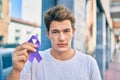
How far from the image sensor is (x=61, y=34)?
110cm

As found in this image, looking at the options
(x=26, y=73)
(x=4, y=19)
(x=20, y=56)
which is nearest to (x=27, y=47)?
(x=20, y=56)

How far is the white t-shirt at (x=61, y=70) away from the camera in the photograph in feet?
3.46

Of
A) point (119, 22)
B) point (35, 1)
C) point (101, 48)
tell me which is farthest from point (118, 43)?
point (35, 1)

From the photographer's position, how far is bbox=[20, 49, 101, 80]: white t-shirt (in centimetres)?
105

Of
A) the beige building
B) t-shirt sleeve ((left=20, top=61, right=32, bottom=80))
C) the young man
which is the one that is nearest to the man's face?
the young man

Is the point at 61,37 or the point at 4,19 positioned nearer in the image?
the point at 61,37

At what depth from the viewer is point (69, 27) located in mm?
1106

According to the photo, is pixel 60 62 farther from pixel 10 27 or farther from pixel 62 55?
pixel 10 27

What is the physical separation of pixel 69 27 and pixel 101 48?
5.02m

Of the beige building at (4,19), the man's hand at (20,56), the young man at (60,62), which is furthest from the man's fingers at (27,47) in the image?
the beige building at (4,19)

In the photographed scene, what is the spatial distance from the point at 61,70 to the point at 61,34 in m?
0.20

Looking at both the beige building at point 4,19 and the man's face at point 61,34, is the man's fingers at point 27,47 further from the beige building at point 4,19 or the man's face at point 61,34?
the beige building at point 4,19

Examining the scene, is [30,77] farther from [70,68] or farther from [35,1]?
[35,1]

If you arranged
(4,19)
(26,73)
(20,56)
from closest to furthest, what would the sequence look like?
1. (20,56)
2. (26,73)
3. (4,19)
